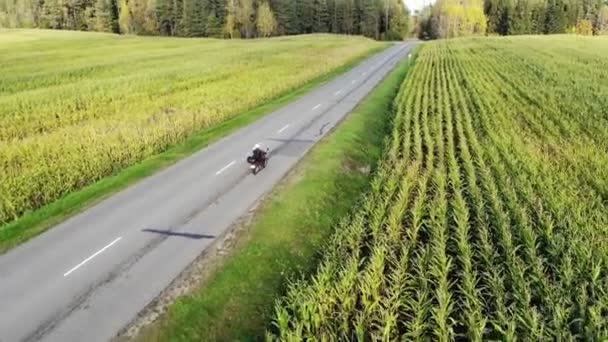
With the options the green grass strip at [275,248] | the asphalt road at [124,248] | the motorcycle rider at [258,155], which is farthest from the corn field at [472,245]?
the motorcycle rider at [258,155]

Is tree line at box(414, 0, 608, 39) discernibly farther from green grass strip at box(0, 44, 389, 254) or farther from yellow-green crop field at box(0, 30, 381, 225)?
green grass strip at box(0, 44, 389, 254)

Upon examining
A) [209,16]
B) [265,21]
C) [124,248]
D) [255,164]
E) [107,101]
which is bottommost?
[124,248]

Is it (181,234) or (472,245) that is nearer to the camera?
(472,245)

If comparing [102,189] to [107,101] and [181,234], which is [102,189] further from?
[107,101]

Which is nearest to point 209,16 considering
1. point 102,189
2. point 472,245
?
point 102,189

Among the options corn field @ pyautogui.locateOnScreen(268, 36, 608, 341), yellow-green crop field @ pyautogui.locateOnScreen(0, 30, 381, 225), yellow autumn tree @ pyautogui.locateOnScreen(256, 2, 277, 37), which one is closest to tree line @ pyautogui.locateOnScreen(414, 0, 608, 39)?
yellow autumn tree @ pyautogui.locateOnScreen(256, 2, 277, 37)

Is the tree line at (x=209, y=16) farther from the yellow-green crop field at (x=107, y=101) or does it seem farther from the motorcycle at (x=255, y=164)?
the motorcycle at (x=255, y=164)

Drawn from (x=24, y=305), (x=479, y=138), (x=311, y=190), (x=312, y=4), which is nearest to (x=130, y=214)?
(x=24, y=305)
